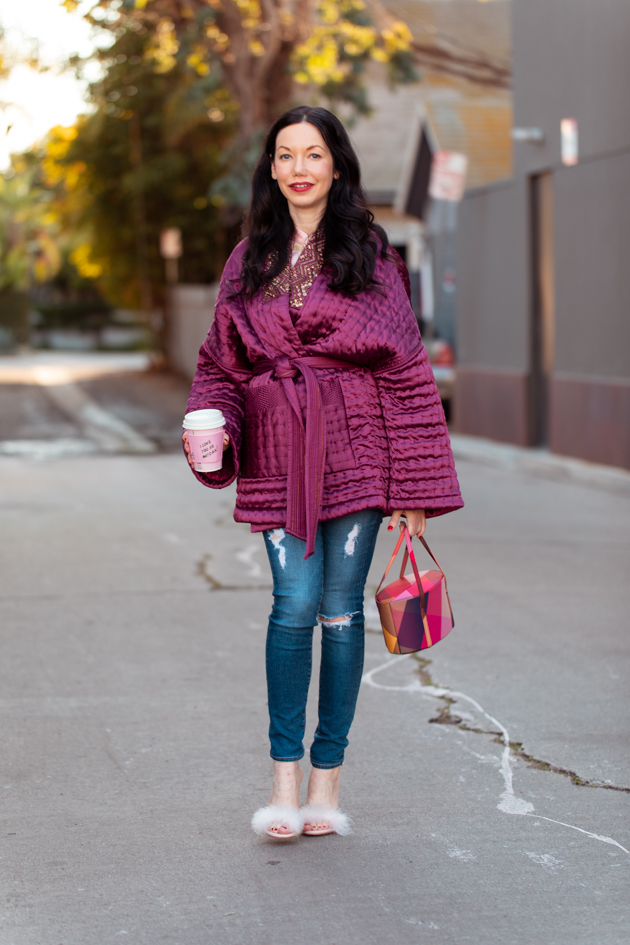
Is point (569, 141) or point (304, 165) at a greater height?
point (569, 141)

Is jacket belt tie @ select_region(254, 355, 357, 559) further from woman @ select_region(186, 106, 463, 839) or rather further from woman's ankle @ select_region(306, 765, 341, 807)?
woman's ankle @ select_region(306, 765, 341, 807)

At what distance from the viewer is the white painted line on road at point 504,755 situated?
3.54 metres

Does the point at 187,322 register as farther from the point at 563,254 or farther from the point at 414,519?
the point at 414,519

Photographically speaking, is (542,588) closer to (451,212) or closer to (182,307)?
(451,212)

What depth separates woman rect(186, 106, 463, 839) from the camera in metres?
3.35

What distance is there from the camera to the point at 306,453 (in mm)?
3312

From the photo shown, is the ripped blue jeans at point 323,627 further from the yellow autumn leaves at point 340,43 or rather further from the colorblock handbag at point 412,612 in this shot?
the yellow autumn leaves at point 340,43

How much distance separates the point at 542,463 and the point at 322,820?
8.73m

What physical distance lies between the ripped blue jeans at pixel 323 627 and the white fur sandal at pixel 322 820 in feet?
0.38

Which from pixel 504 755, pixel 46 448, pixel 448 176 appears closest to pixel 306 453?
pixel 504 755

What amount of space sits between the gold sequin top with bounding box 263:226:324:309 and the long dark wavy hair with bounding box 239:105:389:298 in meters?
0.02

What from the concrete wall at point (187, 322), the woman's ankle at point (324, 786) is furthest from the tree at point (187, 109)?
the woman's ankle at point (324, 786)

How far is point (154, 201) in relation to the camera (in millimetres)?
25234

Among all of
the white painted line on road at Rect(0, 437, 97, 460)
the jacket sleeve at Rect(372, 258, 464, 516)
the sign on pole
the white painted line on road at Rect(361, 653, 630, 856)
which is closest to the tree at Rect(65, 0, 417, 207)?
the white painted line on road at Rect(0, 437, 97, 460)
